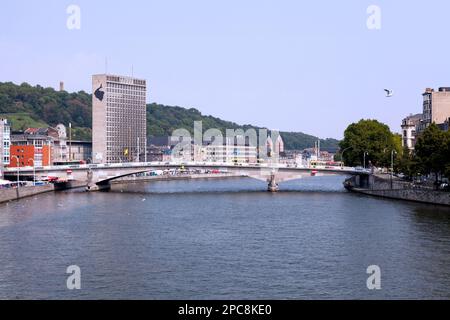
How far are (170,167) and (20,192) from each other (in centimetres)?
2606

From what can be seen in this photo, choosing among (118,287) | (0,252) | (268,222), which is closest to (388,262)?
(118,287)

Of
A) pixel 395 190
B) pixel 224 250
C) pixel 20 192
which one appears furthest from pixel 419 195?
pixel 20 192

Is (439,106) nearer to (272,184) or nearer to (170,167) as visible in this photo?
(272,184)

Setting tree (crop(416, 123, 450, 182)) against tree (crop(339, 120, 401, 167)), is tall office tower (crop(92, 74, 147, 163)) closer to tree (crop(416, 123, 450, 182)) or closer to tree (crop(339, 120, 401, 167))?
tree (crop(339, 120, 401, 167))

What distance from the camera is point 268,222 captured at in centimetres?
6116

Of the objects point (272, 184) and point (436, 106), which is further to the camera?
point (436, 106)

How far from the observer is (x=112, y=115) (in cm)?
18900

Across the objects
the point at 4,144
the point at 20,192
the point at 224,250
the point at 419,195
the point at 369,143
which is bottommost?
the point at 224,250

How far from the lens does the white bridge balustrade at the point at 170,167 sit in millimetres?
104938

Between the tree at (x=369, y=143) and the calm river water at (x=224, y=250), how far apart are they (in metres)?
37.1

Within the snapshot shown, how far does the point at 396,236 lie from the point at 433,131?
113 feet

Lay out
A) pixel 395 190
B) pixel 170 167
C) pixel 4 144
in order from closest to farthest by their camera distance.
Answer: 1. pixel 395 190
2. pixel 170 167
3. pixel 4 144
